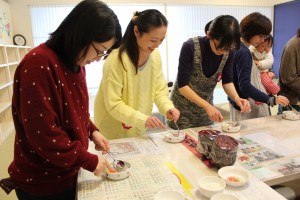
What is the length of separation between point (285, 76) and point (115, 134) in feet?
5.09

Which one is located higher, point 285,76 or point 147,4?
point 147,4

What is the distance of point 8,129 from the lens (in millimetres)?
3615

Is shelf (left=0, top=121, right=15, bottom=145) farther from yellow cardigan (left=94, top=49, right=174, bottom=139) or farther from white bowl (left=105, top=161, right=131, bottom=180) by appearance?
white bowl (left=105, top=161, right=131, bottom=180)

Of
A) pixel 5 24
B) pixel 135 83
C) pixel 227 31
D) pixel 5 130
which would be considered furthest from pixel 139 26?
pixel 5 24

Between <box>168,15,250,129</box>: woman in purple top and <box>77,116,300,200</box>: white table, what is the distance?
204 mm

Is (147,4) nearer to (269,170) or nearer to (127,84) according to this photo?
(127,84)

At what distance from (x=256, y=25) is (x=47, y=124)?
1480 millimetres

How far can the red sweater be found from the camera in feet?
2.37

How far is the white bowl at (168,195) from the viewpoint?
2.61 feet

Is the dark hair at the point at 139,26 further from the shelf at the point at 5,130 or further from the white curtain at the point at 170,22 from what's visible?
the white curtain at the point at 170,22

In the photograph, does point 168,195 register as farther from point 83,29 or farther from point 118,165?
point 83,29

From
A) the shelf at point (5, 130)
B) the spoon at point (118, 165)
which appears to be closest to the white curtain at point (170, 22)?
the shelf at point (5, 130)

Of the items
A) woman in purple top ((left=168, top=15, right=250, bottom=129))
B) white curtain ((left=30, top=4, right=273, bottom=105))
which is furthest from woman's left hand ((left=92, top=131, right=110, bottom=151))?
white curtain ((left=30, top=4, right=273, bottom=105))

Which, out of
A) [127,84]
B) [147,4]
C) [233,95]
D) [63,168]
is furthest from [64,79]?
[147,4]
